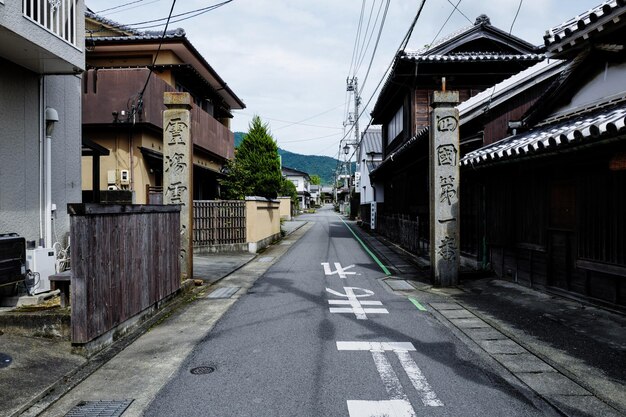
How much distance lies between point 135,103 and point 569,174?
13.9 meters

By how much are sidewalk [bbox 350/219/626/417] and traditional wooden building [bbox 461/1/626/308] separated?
0.67m

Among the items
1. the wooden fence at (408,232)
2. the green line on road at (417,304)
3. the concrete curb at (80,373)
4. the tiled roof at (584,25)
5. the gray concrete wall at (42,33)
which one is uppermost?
the tiled roof at (584,25)

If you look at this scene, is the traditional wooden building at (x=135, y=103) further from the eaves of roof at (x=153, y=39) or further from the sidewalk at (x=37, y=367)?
the sidewalk at (x=37, y=367)

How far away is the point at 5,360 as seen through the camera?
4.96m

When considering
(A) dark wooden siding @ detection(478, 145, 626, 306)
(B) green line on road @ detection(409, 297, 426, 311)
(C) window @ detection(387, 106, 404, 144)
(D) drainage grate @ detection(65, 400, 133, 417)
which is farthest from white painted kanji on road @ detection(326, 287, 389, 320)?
(C) window @ detection(387, 106, 404, 144)

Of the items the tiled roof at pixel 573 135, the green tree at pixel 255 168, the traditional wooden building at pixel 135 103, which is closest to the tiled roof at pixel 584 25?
the tiled roof at pixel 573 135

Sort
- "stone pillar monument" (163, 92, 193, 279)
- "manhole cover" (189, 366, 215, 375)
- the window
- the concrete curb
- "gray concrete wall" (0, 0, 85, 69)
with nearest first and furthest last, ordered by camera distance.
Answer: the concrete curb < "manhole cover" (189, 366, 215, 375) < "gray concrete wall" (0, 0, 85, 69) < "stone pillar monument" (163, 92, 193, 279) < the window

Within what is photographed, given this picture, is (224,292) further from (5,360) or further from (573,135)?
(573,135)

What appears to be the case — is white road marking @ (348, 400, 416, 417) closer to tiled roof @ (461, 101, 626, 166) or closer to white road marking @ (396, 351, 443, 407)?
white road marking @ (396, 351, 443, 407)

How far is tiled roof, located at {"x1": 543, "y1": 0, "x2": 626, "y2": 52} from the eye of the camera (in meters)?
7.19

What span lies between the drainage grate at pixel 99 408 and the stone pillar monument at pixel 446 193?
27.1 feet

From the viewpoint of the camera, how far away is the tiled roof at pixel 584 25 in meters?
7.19

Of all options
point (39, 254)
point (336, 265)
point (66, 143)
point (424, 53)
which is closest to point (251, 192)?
point (336, 265)

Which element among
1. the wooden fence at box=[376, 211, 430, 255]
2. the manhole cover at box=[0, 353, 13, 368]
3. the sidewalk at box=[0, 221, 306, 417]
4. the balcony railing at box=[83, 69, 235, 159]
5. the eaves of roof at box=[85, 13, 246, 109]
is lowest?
the sidewalk at box=[0, 221, 306, 417]
